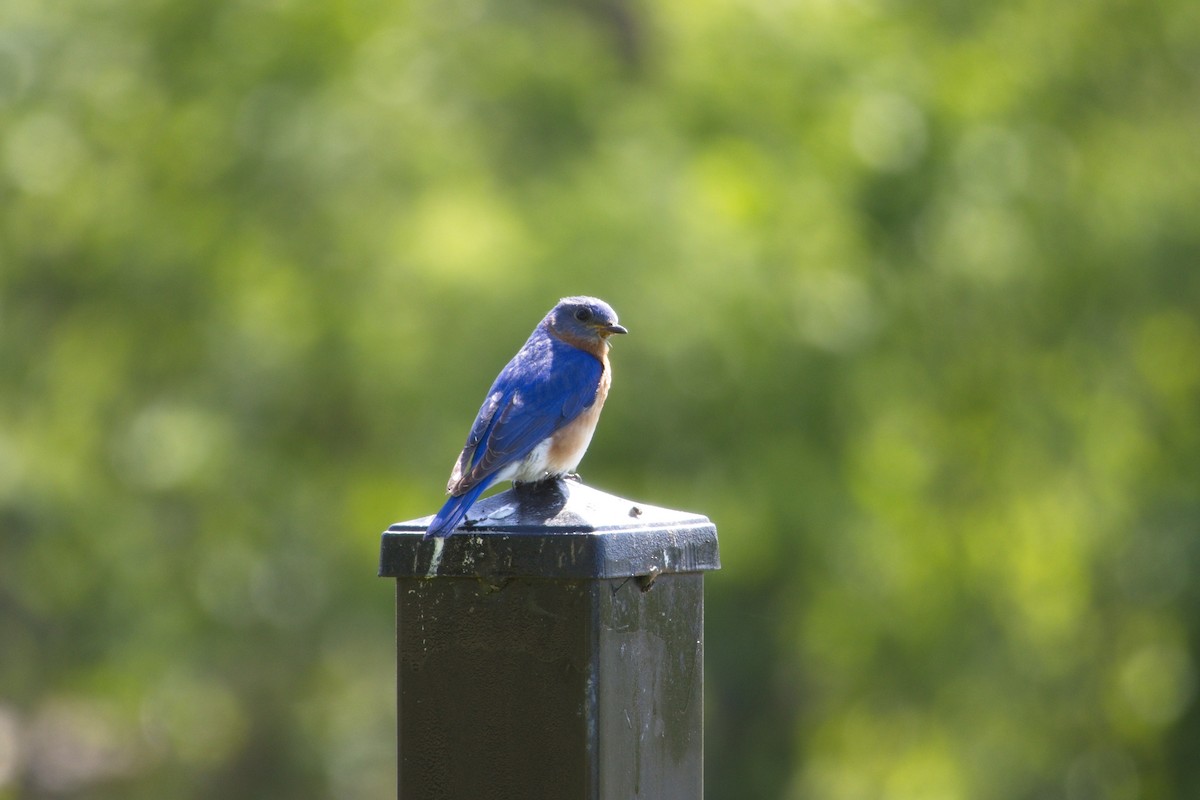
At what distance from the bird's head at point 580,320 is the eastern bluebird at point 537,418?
94 millimetres

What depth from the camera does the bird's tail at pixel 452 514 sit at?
9.27 ft

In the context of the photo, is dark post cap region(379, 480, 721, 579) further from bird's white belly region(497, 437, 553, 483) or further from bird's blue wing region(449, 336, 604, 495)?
bird's white belly region(497, 437, 553, 483)

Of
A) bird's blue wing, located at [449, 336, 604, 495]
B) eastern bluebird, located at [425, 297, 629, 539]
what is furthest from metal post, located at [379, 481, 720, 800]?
bird's blue wing, located at [449, 336, 604, 495]

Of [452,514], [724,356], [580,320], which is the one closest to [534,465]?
[580,320]

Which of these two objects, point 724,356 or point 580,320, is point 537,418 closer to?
point 580,320

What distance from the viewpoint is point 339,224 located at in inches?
395

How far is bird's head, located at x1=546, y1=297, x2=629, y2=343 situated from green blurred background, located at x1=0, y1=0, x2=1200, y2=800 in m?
4.66

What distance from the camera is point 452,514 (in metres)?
2.90

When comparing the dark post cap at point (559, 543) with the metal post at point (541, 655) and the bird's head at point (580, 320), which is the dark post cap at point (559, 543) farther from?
the bird's head at point (580, 320)

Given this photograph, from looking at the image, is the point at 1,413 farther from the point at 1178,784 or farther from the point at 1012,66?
the point at 1178,784

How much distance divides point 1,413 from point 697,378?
16.2 ft

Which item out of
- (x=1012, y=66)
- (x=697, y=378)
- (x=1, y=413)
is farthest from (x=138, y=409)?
(x=1012, y=66)

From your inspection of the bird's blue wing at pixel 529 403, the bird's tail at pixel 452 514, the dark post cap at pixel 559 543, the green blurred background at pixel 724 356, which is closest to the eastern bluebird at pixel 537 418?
the bird's blue wing at pixel 529 403

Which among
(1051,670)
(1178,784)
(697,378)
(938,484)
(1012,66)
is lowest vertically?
(1178,784)
